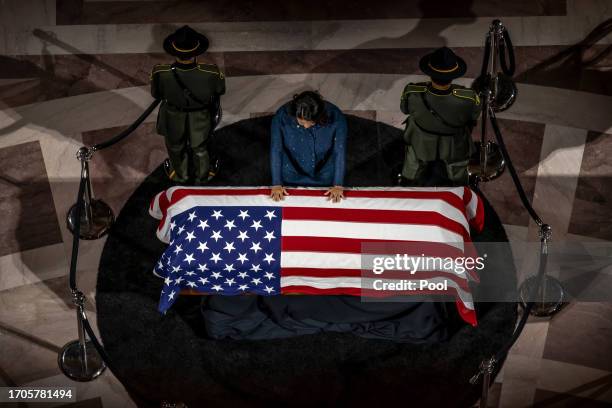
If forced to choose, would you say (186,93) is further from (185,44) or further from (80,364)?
(80,364)

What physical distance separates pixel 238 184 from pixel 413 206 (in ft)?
5.64

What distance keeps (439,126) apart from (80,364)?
3.24 m

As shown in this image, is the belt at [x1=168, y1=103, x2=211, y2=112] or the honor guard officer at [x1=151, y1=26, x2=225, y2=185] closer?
the honor guard officer at [x1=151, y1=26, x2=225, y2=185]

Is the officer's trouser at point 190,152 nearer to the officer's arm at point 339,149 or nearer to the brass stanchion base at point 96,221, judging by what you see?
the brass stanchion base at point 96,221

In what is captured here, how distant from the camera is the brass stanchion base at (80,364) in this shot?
6.02 meters

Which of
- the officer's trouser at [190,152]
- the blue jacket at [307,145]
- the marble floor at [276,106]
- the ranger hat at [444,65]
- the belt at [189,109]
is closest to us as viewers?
the ranger hat at [444,65]

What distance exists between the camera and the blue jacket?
5770 millimetres

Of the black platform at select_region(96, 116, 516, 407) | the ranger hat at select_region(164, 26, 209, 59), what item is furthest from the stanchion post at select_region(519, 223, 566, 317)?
the ranger hat at select_region(164, 26, 209, 59)

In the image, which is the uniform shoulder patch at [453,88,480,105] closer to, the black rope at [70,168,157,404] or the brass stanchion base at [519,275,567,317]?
the brass stanchion base at [519,275,567,317]

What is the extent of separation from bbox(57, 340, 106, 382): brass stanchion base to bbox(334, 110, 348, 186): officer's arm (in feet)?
7.38

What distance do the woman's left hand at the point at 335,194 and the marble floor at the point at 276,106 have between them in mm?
1494

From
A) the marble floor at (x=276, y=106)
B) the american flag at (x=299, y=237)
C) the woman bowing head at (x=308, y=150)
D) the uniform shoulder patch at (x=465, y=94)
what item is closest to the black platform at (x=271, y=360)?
the marble floor at (x=276, y=106)

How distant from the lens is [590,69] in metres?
7.20

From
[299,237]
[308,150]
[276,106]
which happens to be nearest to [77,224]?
[299,237]
